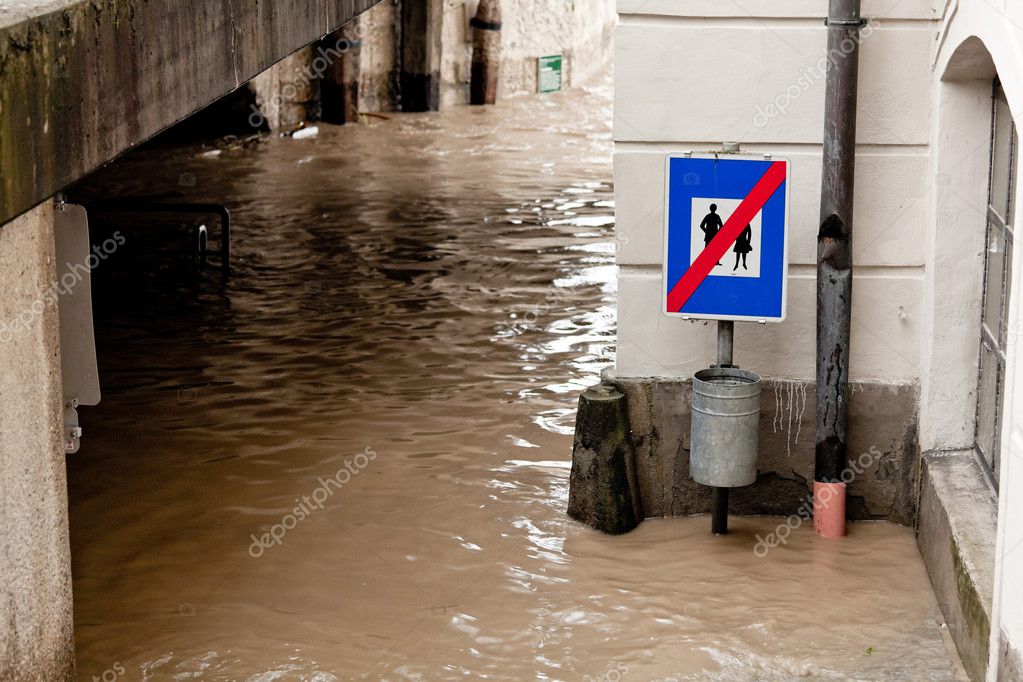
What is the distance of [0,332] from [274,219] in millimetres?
9528

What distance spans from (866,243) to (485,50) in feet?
56.9

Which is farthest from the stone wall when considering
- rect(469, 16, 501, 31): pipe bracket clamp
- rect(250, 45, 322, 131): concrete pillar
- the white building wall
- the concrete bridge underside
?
the concrete bridge underside

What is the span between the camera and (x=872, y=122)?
5.63m

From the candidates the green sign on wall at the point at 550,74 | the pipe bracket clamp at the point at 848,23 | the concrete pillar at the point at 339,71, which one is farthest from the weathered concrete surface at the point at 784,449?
the green sign on wall at the point at 550,74

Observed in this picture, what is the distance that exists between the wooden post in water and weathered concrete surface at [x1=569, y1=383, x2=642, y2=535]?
1708 centimetres

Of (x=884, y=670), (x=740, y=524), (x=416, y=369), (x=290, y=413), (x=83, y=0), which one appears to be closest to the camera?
(x=83, y=0)

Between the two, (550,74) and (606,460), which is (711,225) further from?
(550,74)

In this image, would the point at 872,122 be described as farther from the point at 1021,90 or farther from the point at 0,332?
the point at 0,332

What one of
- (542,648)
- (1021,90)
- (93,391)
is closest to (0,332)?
(93,391)

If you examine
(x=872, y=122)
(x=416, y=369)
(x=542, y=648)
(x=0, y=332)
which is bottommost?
(x=542, y=648)

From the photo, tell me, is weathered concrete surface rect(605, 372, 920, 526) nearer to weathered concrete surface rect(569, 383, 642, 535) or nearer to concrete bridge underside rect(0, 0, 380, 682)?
weathered concrete surface rect(569, 383, 642, 535)

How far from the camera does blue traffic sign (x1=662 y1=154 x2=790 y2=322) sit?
553 centimetres

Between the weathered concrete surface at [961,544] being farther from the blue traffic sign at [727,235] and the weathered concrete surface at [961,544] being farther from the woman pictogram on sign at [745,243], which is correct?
the woman pictogram on sign at [745,243]

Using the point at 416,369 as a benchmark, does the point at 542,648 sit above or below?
below
